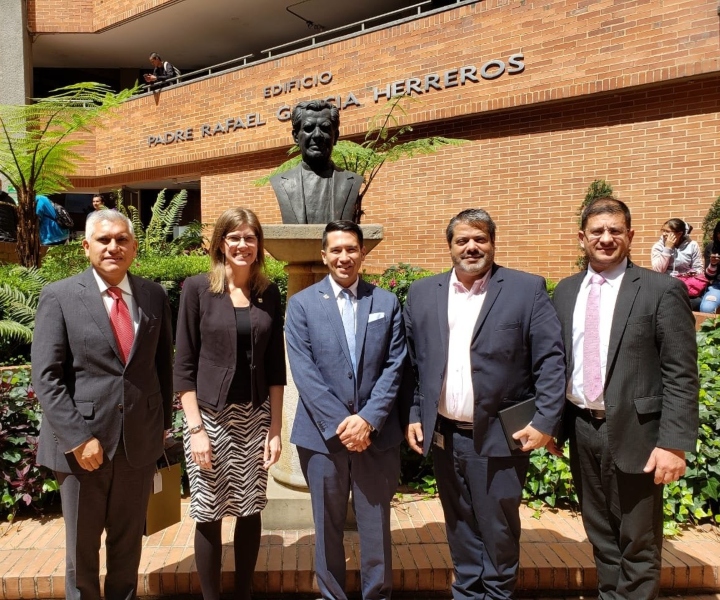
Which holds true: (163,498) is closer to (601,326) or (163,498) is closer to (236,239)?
(236,239)

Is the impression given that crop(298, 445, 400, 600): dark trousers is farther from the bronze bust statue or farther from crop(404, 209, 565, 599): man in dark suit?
the bronze bust statue

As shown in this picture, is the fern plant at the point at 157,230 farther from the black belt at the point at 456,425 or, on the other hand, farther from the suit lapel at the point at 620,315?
the suit lapel at the point at 620,315

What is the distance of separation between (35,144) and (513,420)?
27.9 feet

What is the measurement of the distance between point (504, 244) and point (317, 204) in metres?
6.78

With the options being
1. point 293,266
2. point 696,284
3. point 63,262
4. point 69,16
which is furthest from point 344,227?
point 69,16

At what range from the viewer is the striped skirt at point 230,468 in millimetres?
2666

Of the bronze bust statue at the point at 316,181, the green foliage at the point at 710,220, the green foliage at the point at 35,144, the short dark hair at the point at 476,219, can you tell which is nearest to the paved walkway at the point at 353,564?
the short dark hair at the point at 476,219

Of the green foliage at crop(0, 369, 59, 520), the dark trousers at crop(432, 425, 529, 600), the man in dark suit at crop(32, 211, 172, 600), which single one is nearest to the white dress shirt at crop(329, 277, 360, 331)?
the dark trousers at crop(432, 425, 529, 600)

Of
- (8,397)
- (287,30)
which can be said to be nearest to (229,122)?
(287,30)

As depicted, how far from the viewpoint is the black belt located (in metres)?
2.57

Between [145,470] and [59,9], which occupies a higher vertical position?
[59,9]

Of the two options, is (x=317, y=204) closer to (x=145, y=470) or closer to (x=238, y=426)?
(x=238, y=426)

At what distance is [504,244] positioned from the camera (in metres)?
9.87

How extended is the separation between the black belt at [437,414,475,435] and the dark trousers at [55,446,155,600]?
4.42 feet
